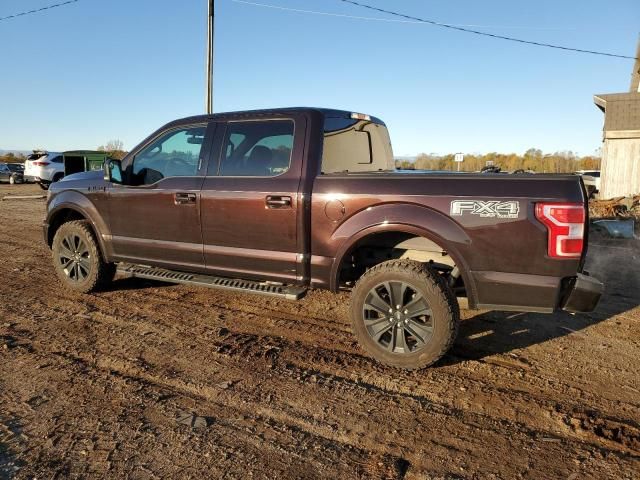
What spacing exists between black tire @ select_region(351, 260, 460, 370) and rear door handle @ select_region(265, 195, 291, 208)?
93cm

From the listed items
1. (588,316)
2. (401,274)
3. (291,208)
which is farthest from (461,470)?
(588,316)

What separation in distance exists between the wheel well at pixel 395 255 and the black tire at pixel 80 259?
298 centimetres

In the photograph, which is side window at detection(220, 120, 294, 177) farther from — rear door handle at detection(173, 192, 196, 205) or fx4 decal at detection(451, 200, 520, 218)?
fx4 decal at detection(451, 200, 520, 218)

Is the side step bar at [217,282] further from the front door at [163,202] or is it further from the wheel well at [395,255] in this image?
the wheel well at [395,255]

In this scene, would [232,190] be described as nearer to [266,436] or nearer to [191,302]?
[191,302]

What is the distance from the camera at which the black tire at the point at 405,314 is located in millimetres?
3455

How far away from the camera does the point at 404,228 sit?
142 inches

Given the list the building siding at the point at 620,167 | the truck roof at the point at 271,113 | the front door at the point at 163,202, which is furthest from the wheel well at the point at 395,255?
the building siding at the point at 620,167

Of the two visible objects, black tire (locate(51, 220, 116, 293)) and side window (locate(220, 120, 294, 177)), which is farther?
black tire (locate(51, 220, 116, 293))

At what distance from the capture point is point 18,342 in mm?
4051

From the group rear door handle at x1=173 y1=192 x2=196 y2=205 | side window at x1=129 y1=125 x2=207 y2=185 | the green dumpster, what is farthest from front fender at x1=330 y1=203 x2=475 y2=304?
the green dumpster

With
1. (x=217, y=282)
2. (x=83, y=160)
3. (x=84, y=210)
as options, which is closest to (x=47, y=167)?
(x=83, y=160)

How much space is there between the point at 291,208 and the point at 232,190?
0.69 metres

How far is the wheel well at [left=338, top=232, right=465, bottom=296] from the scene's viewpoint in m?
3.89
